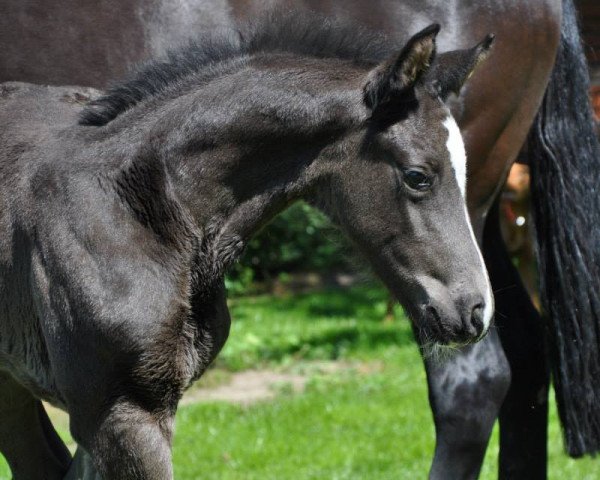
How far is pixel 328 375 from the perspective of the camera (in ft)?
28.7

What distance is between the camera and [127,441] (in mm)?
3365

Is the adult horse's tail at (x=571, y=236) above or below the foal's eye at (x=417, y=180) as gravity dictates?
below

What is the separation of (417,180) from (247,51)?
0.69 m

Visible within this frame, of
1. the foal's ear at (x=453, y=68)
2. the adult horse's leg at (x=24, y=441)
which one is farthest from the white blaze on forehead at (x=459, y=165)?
the adult horse's leg at (x=24, y=441)

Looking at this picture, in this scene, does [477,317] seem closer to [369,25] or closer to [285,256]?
[369,25]

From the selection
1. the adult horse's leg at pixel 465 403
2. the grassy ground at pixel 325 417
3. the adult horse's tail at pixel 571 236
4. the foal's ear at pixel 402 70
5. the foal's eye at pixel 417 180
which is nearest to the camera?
the foal's ear at pixel 402 70

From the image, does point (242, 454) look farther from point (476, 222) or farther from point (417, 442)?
point (476, 222)

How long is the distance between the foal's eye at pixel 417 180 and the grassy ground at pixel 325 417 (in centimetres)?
59

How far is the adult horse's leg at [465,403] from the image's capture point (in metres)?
4.45

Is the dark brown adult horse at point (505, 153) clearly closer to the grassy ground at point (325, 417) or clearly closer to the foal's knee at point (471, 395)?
the foal's knee at point (471, 395)

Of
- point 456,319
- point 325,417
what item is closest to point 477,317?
point 456,319

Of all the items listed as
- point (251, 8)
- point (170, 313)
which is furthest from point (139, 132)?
point (251, 8)

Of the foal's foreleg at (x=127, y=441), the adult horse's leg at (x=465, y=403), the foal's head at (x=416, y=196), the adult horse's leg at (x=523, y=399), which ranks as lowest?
the adult horse's leg at (x=523, y=399)

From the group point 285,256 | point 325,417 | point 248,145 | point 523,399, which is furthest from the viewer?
point 285,256
